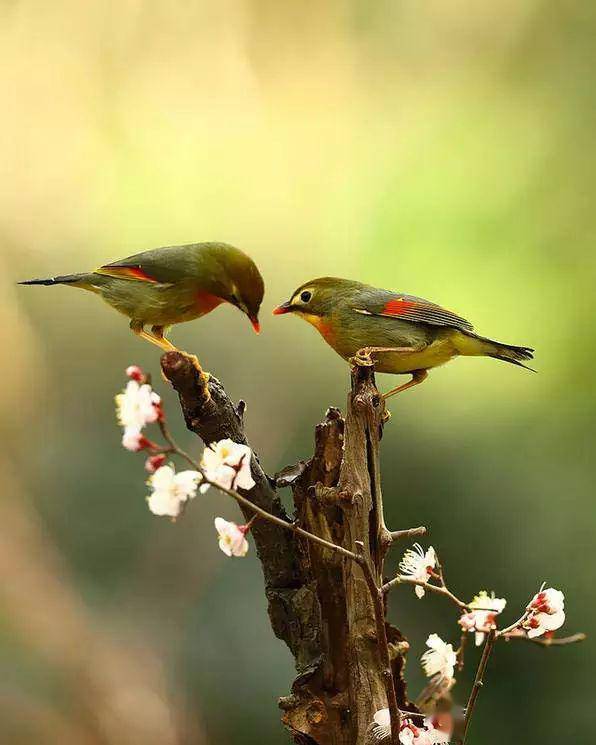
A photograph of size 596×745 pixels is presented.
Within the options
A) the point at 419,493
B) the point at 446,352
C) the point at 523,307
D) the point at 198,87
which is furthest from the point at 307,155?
the point at 446,352

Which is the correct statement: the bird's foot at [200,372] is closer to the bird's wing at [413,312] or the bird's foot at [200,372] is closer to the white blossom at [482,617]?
the bird's wing at [413,312]

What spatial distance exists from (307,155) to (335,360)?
53cm

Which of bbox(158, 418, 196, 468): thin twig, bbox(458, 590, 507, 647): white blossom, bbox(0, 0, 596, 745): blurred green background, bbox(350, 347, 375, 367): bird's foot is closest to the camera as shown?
bbox(158, 418, 196, 468): thin twig

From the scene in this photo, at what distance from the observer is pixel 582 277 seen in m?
2.27

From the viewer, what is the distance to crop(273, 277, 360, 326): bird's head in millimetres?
1294

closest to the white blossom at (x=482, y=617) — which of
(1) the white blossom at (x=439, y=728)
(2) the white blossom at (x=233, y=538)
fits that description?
(1) the white blossom at (x=439, y=728)

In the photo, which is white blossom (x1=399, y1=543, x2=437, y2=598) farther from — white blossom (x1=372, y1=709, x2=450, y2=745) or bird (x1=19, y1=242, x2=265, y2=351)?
bird (x1=19, y1=242, x2=265, y2=351)

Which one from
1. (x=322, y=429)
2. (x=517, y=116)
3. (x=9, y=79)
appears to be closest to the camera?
(x=322, y=429)

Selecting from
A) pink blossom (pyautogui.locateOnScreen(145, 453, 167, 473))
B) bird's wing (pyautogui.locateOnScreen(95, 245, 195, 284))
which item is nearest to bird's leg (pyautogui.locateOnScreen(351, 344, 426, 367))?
bird's wing (pyautogui.locateOnScreen(95, 245, 195, 284))

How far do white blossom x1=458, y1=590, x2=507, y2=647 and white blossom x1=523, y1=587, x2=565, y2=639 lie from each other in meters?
0.04

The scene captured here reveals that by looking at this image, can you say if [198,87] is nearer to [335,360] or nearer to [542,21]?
[335,360]

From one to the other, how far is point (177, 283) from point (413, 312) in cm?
34

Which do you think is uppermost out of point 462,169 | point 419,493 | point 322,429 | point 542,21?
point 542,21

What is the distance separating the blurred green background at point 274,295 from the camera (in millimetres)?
2062
